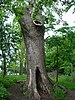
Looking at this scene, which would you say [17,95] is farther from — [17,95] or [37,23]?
[37,23]

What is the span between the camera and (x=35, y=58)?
11.4m

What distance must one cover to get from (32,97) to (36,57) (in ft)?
6.85

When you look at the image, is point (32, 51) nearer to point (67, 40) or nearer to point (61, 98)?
point (61, 98)

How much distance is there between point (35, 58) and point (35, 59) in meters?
0.05

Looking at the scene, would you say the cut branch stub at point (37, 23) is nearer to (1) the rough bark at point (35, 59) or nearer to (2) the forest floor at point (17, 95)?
(1) the rough bark at point (35, 59)

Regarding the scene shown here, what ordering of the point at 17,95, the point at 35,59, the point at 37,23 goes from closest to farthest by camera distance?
the point at 17,95, the point at 35,59, the point at 37,23

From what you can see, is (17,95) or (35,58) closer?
(17,95)

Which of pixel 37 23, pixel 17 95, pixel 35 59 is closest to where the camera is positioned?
pixel 17 95

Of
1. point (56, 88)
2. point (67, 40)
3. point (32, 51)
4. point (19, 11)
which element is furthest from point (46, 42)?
point (19, 11)

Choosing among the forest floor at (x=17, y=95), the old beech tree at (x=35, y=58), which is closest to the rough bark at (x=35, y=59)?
the old beech tree at (x=35, y=58)

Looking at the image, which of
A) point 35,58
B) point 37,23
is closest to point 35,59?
point 35,58

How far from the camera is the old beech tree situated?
423 inches

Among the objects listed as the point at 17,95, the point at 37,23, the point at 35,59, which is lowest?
the point at 17,95

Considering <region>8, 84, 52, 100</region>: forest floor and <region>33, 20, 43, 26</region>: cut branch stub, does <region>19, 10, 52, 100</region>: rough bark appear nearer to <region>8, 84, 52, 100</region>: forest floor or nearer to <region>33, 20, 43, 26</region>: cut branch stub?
<region>33, 20, 43, 26</region>: cut branch stub
